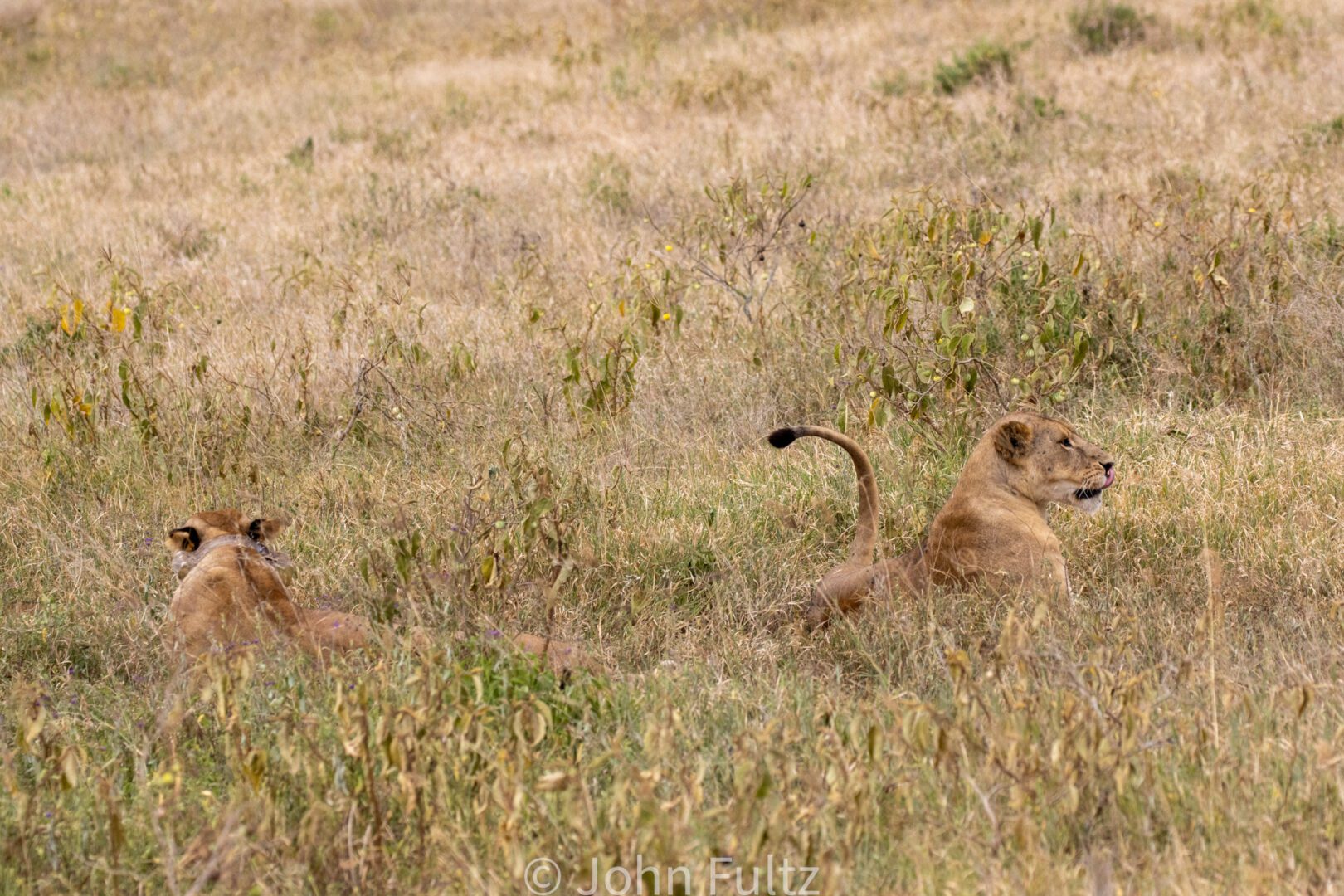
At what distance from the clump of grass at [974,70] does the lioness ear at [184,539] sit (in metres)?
8.54

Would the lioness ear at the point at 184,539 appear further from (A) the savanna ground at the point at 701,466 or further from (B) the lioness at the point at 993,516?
(B) the lioness at the point at 993,516

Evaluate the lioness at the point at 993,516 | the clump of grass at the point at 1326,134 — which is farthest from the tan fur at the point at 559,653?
the clump of grass at the point at 1326,134

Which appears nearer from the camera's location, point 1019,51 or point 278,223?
point 278,223

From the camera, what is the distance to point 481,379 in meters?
6.88

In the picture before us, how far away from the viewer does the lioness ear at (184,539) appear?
4.78 meters

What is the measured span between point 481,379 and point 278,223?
12.6ft

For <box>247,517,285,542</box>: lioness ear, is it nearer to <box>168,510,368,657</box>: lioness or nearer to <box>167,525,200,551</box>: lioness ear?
<box>168,510,368,657</box>: lioness

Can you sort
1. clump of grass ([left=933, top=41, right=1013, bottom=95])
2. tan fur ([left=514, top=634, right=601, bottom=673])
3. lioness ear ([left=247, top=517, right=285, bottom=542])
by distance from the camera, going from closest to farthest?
1. tan fur ([left=514, top=634, right=601, bottom=673])
2. lioness ear ([left=247, top=517, right=285, bottom=542])
3. clump of grass ([left=933, top=41, right=1013, bottom=95])

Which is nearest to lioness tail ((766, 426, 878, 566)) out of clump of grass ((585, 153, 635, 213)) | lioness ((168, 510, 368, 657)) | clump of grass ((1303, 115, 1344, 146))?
lioness ((168, 510, 368, 657))

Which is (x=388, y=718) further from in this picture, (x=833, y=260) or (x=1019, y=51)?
(x=1019, y=51)

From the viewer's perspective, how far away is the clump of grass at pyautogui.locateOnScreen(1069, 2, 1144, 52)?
42.1 ft

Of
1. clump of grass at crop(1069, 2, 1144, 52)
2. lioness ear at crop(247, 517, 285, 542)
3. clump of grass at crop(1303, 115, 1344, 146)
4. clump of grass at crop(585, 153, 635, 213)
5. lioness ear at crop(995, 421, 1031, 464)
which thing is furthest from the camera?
clump of grass at crop(1069, 2, 1144, 52)

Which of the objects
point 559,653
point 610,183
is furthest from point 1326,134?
point 559,653

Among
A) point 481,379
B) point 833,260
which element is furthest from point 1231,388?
point 481,379
